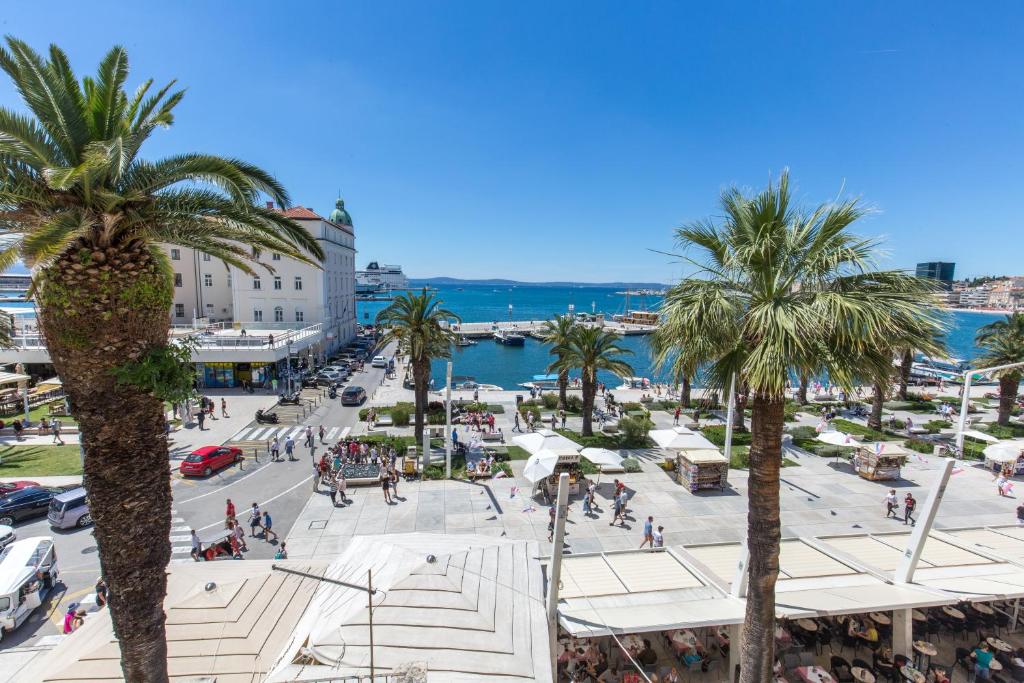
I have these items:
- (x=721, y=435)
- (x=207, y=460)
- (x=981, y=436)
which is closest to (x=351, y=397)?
(x=207, y=460)

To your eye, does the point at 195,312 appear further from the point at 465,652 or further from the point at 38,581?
the point at 465,652

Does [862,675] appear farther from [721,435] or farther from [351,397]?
[351,397]

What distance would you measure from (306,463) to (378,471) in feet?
16.1

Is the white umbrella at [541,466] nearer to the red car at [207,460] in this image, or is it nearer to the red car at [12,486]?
the red car at [207,460]

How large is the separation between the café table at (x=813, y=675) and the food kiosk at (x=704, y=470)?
1063cm

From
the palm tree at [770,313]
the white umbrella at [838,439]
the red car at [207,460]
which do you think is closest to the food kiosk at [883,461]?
the white umbrella at [838,439]

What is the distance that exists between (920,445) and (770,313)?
95.3ft

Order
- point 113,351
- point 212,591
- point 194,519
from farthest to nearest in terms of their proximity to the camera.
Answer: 1. point 194,519
2. point 212,591
3. point 113,351

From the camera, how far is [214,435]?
2872cm

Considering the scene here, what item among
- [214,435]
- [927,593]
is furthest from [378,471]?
[927,593]

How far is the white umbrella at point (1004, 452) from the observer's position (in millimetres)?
23281

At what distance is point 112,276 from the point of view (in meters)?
6.04

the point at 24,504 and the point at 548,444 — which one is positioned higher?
the point at 548,444

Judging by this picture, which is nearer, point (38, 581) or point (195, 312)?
point (38, 581)
